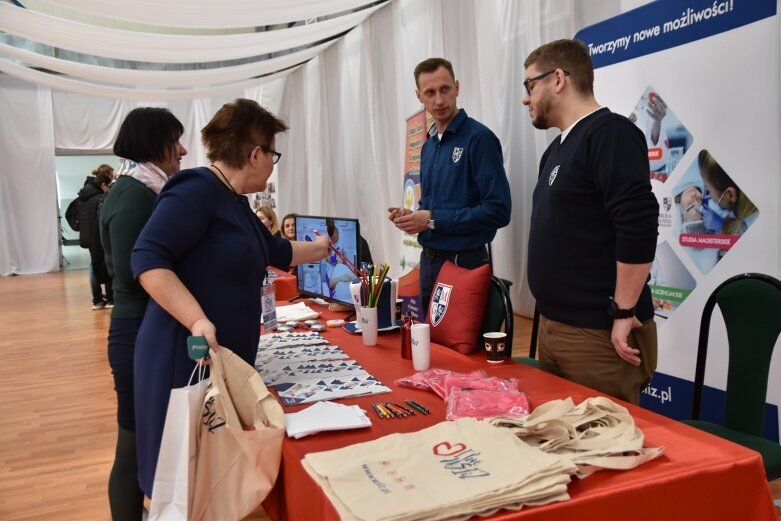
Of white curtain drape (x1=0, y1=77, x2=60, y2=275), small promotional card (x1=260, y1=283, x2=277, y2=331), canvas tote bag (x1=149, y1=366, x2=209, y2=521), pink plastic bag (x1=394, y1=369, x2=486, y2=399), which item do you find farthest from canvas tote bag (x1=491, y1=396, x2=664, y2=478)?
white curtain drape (x1=0, y1=77, x2=60, y2=275)

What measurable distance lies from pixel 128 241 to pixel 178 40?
17.7 ft

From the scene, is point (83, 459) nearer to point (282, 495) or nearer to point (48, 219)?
point (282, 495)

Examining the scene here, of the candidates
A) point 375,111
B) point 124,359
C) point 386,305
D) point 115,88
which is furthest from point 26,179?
point 386,305

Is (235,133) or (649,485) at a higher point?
(235,133)

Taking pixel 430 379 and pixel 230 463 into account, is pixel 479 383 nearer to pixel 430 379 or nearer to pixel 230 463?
pixel 430 379

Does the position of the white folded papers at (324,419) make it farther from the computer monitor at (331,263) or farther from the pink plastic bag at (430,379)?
the computer monitor at (331,263)

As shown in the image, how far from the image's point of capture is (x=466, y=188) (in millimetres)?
2705

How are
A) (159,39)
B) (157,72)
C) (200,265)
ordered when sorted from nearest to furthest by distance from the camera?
(200,265), (159,39), (157,72)

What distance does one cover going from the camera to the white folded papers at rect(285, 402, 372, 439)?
4.44 ft

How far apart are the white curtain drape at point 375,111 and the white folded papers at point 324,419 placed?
3.76 m

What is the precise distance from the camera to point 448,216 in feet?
8.59

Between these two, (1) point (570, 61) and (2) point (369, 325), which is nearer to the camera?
(1) point (570, 61)

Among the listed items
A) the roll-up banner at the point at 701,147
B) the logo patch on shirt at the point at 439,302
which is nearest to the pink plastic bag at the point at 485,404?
the logo patch on shirt at the point at 439,302

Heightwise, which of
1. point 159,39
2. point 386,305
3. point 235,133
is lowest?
point 386,305
